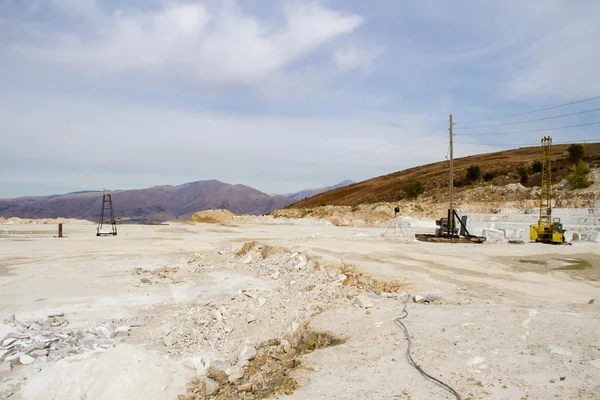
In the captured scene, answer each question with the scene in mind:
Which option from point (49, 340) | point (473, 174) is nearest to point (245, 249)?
point (49, 340)

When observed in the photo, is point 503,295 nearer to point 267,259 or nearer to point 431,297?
point 431,297

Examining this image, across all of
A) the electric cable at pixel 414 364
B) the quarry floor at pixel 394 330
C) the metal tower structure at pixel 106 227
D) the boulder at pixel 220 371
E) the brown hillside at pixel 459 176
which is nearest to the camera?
the electric cable at pixel 414 364

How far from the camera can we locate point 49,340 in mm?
8586

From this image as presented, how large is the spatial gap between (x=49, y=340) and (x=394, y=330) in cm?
707

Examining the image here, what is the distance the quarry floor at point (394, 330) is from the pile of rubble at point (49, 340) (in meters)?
0.32

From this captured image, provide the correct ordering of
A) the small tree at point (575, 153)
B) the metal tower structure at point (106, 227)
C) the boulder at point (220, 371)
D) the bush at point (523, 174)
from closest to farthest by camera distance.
Result: the boulder at point (220, 371), the metal tower structure at point (106, 227), the bush at point (523, 174), the small tree at point (575, 153)

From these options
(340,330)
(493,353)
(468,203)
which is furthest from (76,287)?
(468,203)

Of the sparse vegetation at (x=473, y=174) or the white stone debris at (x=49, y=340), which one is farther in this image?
the sparse vegetation at (x=473, y=174)

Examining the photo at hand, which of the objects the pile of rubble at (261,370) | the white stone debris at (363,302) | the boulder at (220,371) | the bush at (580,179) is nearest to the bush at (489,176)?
the bush at (580,179)

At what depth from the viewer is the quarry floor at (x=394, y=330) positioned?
5.49 metres

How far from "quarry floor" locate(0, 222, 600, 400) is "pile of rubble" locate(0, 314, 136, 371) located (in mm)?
324

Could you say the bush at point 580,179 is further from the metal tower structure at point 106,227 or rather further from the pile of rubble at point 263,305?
the metal tower structure at point 106,227

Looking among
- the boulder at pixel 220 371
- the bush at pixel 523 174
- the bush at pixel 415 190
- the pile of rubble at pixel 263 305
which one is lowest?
the boulder at pixel 220 371

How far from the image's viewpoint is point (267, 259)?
57.4 feet
